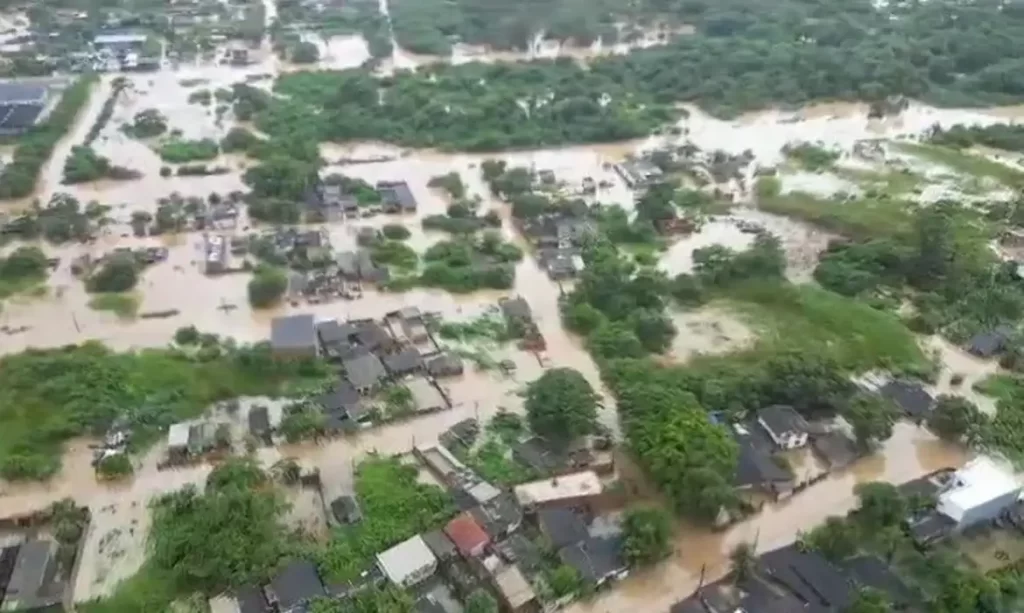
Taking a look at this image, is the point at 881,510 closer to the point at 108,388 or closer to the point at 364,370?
the point at 364,370

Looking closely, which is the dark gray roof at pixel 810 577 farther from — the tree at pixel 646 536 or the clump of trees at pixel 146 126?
the clump of trees at pixel 146 126

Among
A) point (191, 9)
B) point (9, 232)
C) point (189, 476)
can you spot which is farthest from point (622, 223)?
point (191, 9)

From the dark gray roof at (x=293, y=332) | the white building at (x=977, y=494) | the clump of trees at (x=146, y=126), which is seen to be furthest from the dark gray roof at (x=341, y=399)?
the clump of trees at (x=146, y=126)

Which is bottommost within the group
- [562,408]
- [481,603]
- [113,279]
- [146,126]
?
[481,603]

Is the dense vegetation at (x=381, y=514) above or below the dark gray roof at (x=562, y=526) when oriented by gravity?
below

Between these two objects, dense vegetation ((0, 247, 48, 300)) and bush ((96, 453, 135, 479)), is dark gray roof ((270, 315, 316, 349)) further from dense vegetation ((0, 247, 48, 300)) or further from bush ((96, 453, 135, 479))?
dense vegetation ((0, 247, 48, 300))

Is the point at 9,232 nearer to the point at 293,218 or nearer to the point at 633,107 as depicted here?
the point at 293,218

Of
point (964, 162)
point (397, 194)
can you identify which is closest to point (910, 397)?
point (964, 162)
